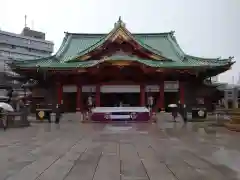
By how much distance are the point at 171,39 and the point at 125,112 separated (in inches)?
603

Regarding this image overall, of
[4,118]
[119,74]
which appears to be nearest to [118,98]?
[119,74]

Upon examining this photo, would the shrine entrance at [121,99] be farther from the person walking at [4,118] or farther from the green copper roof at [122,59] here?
the person walking at [4,118]

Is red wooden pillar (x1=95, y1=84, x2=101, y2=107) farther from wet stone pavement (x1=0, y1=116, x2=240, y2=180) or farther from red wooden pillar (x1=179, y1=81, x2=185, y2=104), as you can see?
wet stone pavement (x1=0, y1=116, x2=240, y2=180)

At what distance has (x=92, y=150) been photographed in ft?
32.8

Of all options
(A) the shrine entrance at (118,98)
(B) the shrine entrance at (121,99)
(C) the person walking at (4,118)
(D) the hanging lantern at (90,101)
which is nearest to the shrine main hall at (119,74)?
(A) the shrine entrance at (118,98)

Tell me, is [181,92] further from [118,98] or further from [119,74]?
[118,98]

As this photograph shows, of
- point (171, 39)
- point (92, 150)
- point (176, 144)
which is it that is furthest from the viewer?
point (171, 39)

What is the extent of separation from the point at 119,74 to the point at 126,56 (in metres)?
2.12

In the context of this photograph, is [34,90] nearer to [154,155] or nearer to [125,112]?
[125,112]

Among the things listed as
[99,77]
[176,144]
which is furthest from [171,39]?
[176,144]

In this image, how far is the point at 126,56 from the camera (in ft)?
95.0

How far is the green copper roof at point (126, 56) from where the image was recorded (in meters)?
28.9

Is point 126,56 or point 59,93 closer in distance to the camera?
point 126,56

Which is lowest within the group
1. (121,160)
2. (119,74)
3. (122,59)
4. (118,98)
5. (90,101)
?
(121,160)
